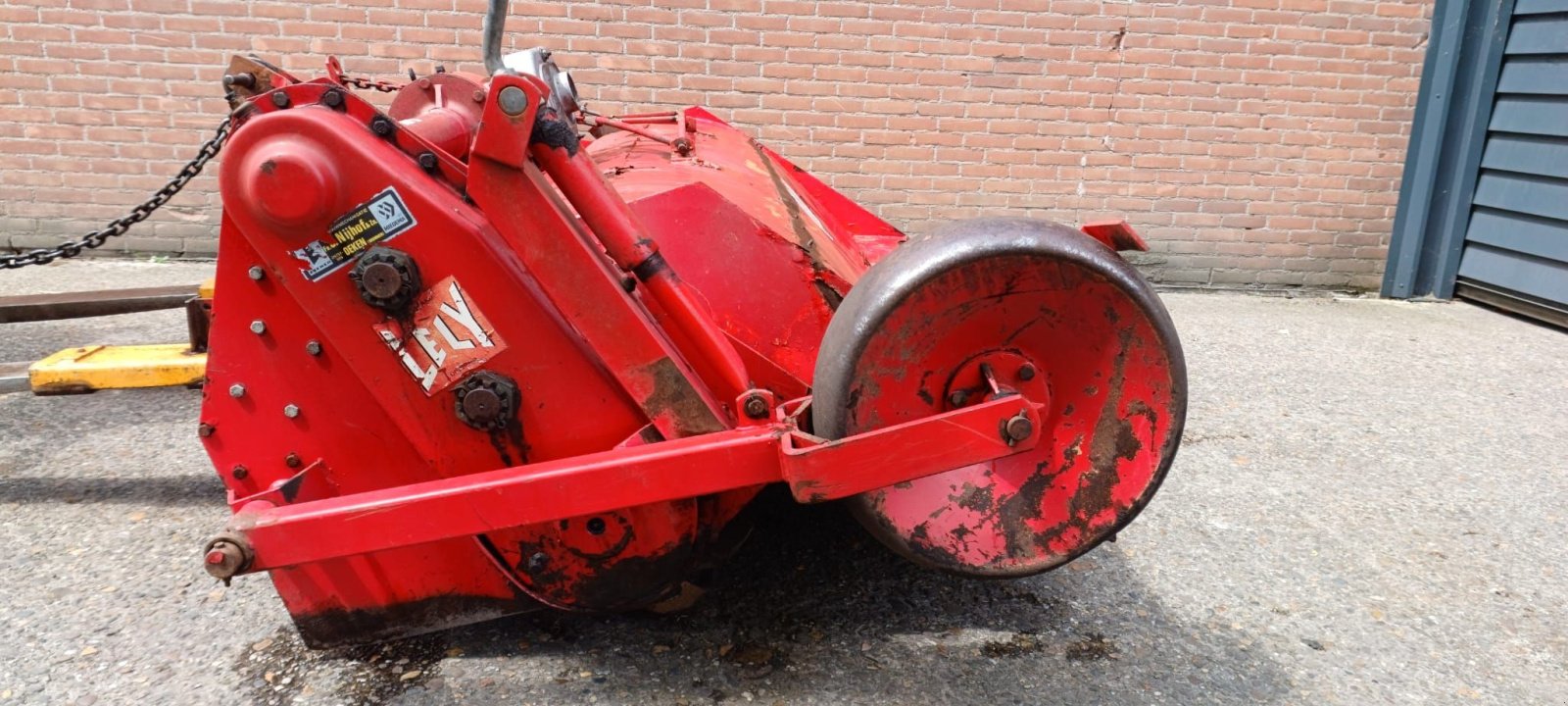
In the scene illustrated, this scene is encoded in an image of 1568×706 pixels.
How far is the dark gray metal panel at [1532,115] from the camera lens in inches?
223

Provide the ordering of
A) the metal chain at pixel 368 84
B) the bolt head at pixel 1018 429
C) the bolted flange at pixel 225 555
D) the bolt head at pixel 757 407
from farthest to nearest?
the metal chain at pixel 368 84 < the bolt head at pixel 757 407 < the bolt head at pixel 1018 429 < the bolted flange at pixel 225 555

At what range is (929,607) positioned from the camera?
8.34 feet

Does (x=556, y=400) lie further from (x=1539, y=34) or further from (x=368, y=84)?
(x=1539, y=34)

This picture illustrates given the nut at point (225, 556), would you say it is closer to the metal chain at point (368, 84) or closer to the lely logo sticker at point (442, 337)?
the lely logo sticker at point (442, 337)

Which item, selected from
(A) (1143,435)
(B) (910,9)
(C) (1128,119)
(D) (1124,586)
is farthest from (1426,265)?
(A) (1143,435)

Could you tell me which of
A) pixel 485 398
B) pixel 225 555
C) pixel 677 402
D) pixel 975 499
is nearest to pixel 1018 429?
pixel 975 499

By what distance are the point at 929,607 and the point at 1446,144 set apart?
581 cm

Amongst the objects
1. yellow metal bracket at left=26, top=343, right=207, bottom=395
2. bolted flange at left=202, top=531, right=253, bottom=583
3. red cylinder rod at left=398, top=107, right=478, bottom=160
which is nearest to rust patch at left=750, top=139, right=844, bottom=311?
red cylinder rod at left=398, top=107, right=478, bottom=160

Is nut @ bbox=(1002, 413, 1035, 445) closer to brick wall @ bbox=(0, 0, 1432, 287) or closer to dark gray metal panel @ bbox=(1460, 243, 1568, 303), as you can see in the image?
brick wall @ bbox=(0, 0, 1432, 287)

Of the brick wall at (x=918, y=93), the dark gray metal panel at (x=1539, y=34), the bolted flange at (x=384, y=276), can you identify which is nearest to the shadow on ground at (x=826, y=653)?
the bolted flange at (x=384, y=276)

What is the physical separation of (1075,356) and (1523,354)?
4.74 metres

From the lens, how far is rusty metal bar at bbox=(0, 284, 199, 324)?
3281mm

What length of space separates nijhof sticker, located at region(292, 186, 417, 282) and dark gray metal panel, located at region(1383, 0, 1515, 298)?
664 cm

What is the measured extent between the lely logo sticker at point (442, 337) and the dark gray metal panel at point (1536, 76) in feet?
21.4
